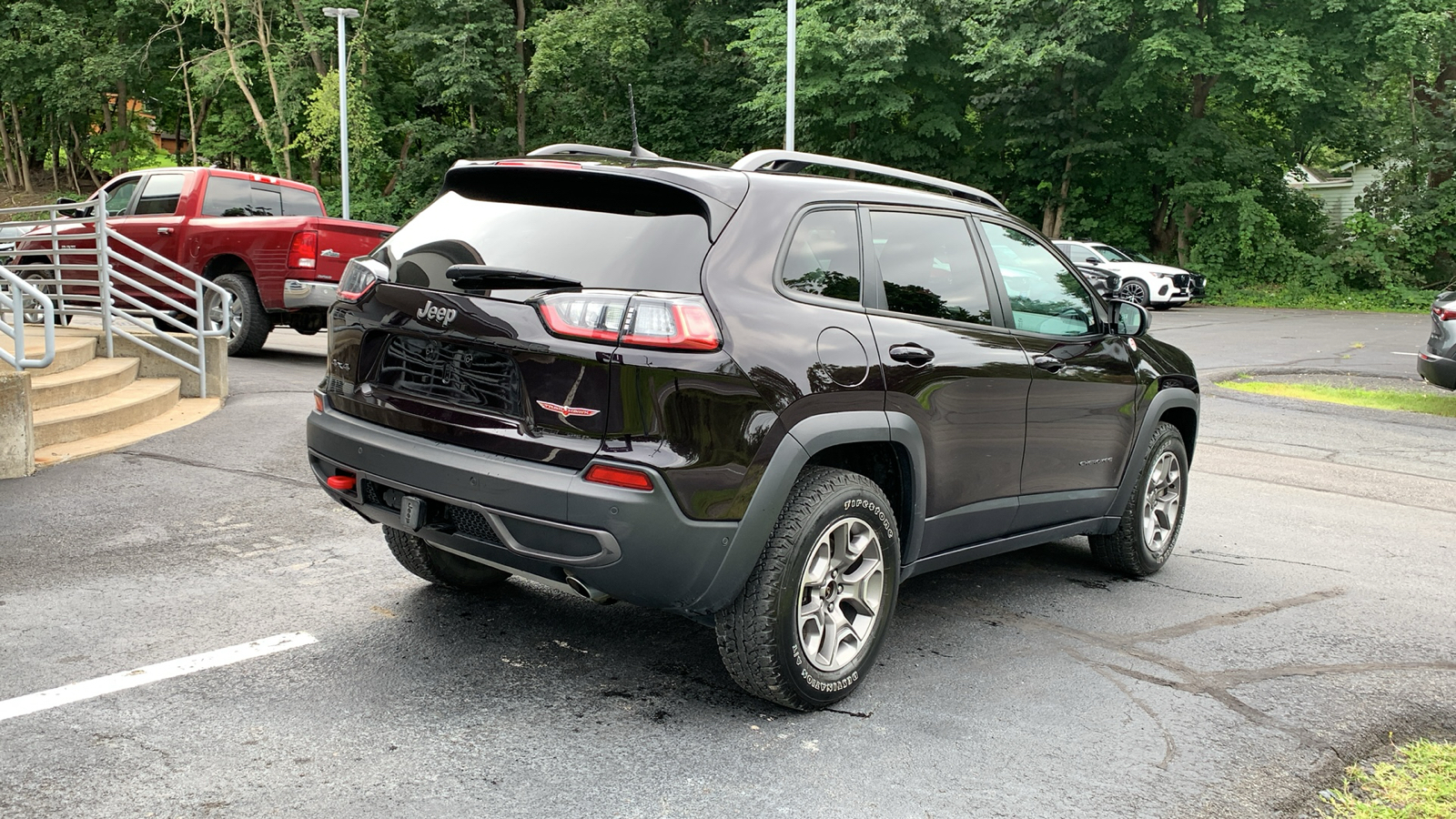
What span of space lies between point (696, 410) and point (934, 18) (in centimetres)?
3085

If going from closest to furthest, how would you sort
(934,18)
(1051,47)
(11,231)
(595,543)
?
(595,543) < (11,231) < (1051,47) < (934,18)

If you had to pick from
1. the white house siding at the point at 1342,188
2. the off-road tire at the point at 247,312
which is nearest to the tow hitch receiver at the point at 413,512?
the off-road tire at the point at 247,312

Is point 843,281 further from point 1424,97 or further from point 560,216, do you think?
point 1424,97

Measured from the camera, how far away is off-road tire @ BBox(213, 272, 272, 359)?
12.7 meters

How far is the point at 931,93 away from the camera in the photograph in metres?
34.7

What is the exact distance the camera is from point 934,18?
31.9 meters

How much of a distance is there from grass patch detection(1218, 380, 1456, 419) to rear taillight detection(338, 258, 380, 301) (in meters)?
12.0

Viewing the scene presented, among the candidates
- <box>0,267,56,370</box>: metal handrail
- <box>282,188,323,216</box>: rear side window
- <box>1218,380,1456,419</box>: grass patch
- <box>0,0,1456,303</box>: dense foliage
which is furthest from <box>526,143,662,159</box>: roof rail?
<box>0,0,1456,303</box>: dense foliage

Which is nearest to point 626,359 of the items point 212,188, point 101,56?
point 212,188

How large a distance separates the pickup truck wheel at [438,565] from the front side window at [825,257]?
1.86 metres

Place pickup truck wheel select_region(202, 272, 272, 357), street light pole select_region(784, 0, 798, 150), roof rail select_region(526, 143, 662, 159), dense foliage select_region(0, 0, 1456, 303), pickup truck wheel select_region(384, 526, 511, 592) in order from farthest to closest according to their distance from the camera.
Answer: dense foliage select_region(0, 0, 1456, 303), street light pole select_region(784, 0, 798, 150), pickup truck wheel select_region(202, 272, 272, 357), pickup truck wheel select_region(384, 526, 511, 592), roof rail select_region(526, 143, 662, 159)

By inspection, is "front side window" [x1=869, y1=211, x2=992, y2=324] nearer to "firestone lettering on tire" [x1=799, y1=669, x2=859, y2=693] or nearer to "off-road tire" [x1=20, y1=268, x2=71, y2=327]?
"firestone lettering on tire" [x1=799, y1=669, x2=859, y2=693]

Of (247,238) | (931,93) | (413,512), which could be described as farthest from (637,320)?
(931,93)

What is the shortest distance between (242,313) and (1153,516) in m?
10.3
